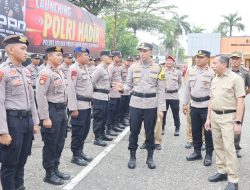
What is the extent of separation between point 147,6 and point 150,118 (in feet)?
107

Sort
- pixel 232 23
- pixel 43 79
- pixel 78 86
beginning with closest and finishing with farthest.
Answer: pixel 43 79 < pixel 78 86 < pixel 232 23

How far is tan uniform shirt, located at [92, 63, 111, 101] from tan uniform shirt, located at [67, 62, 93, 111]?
52.1 inches

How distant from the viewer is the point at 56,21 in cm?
1038

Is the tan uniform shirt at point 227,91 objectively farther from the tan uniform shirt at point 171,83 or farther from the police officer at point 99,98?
the tan uniform shirt at point 171,83

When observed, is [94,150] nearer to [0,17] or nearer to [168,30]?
[0,17]

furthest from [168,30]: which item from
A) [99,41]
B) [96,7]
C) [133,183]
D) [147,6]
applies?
[133,183]

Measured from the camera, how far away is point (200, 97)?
20.6 ft

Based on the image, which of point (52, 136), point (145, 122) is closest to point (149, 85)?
point (145, 122)

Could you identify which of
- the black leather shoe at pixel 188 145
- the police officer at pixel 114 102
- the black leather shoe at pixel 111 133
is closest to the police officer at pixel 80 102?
the black leather shoe at pixel 188 145

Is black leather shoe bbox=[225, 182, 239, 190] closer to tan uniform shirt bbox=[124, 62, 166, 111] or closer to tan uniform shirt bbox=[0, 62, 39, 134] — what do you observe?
tan uniform shirt bbox=[124, 62, 166, 111]

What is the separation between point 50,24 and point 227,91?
6.43 meters

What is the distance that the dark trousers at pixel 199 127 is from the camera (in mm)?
6191

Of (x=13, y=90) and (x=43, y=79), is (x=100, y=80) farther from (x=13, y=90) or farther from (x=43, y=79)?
(x=13, y=90)

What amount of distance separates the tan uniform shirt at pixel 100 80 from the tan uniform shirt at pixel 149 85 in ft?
5.44
